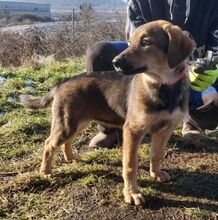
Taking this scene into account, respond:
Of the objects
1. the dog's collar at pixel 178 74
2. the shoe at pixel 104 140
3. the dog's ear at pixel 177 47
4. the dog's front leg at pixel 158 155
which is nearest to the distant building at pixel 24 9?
the shoe at pixel 104 140

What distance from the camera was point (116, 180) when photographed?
12.8 feet

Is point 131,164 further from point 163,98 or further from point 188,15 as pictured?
point 188,15

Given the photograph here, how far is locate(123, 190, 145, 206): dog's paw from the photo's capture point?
3467mm

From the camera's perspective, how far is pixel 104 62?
16.0 feet

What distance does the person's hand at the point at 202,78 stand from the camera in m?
4.35

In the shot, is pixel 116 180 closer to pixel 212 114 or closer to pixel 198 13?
pixel 212 114

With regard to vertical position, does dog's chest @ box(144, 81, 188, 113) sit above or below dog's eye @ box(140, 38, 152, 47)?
below

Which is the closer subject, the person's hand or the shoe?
the person's hand

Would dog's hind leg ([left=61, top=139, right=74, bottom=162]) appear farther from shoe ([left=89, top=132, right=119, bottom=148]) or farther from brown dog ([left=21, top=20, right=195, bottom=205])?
shoe ([left=89, top=132, right=119, bottom=148])

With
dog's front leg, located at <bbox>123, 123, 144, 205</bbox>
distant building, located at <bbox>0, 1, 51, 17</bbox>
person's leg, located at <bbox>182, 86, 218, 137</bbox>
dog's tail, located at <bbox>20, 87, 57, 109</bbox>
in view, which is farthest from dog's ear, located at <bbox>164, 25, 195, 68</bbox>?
distant building, located at <bbox>0, 1, 51, 17</bbox>

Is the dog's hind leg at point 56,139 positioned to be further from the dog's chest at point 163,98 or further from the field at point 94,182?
the dog's chest at point 163,98

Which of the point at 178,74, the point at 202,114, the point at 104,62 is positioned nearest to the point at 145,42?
the point at 178,74

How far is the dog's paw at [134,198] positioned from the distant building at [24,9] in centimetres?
3714

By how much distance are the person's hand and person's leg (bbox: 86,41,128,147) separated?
37.5 inches
